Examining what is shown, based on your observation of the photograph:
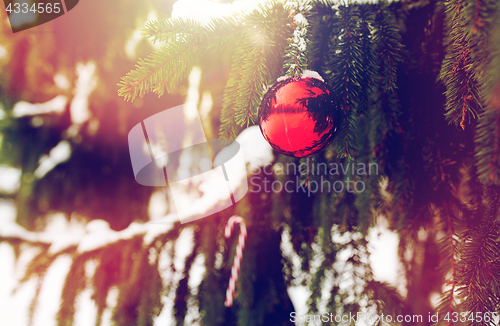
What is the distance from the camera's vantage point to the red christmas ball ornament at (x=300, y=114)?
0.37m

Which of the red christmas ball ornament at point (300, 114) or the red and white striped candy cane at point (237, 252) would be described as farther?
the red and white striped candy cane at point (237, 252)

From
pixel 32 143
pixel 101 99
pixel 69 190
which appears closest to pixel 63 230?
pixel 69 190

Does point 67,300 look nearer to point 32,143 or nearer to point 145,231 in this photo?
point 145,231

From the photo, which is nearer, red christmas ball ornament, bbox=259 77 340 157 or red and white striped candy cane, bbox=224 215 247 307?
red christmas ball ornament, bbox=259 77 340 157

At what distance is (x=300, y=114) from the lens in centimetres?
37

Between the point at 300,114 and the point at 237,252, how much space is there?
1.56 feet

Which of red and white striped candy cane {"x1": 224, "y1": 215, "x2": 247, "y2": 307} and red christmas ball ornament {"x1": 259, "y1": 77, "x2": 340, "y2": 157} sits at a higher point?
red christmas ball ornament {"x1": 259, "y1": 77, "x2": 340, "y2": 157}

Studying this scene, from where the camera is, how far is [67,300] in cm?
64

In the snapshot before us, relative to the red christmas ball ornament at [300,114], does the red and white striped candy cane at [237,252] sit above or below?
below

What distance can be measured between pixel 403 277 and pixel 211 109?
832 millimetres

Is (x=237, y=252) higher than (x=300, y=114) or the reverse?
the reverse

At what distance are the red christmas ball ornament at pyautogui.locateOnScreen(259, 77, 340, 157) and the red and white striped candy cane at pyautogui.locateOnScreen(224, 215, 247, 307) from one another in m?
0.40

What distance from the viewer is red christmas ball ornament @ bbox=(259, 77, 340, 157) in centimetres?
37

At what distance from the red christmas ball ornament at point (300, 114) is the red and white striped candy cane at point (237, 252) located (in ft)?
1.30
